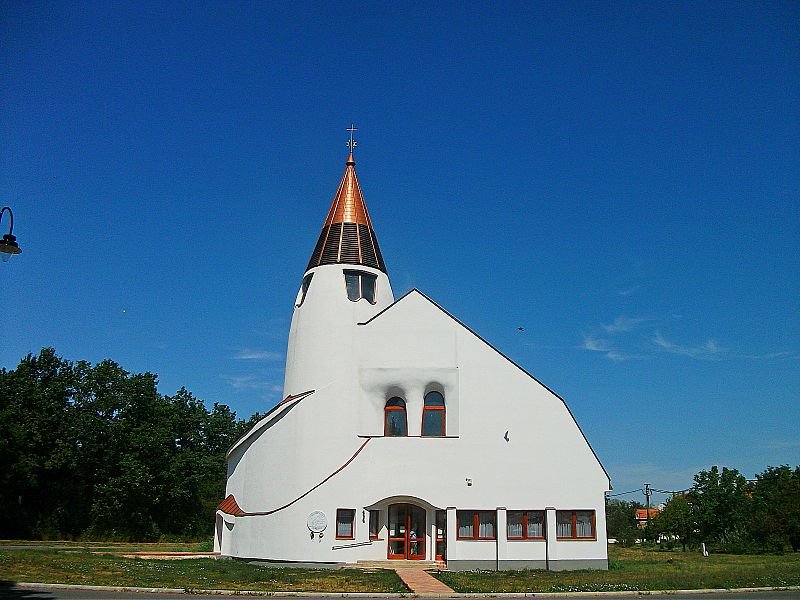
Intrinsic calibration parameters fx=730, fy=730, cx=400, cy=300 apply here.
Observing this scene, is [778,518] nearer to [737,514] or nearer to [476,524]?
[737,514]

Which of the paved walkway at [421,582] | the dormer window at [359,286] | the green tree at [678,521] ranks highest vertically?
the dormer window at [359,286]

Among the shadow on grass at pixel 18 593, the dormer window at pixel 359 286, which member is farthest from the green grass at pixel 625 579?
the dormer window at pixel 359 286

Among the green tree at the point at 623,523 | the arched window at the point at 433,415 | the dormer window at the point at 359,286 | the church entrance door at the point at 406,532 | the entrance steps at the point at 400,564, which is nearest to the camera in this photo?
the entrance steps at the point at 400,564

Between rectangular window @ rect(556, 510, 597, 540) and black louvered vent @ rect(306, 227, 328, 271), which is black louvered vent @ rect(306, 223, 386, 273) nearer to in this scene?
black louvered vent @ rect(306, 227, 328, 271)

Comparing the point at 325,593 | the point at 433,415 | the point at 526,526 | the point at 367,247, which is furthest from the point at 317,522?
the point at 367,247

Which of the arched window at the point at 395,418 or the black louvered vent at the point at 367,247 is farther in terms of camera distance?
the black louvered vent at the point at 367,247

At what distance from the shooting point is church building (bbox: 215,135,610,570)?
26.8 m

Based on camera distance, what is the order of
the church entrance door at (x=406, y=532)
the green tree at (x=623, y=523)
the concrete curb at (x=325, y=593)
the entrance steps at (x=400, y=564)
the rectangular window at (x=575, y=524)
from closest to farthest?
the concrete curb at (x=325, y=593), the entrance steps at (x=400, y=564), the rectangular window at (x=575, y=524), the church entrance door at (x=406, y=532), the green tree at (x=623, y=523)

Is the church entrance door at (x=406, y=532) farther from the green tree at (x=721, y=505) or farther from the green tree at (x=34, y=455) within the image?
the green tree at (x=34, y=455)

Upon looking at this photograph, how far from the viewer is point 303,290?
3338 cm

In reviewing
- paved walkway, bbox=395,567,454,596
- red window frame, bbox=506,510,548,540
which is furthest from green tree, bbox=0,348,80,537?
red window frame, bbox=506,510,548,540

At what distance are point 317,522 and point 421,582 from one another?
277 inches

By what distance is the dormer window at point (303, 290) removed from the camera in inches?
1294

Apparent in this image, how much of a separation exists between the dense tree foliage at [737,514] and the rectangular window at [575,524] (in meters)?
16.2
